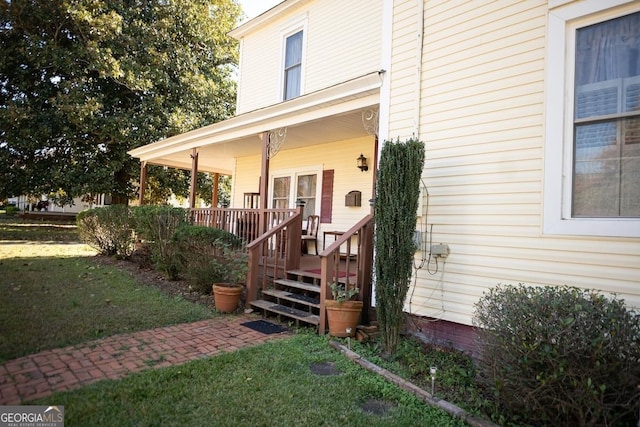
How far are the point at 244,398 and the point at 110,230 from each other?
9274mm

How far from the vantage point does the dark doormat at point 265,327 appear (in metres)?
5.02

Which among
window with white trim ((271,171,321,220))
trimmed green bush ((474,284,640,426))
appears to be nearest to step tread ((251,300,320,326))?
trimmed green bush ((474,284,640,426))

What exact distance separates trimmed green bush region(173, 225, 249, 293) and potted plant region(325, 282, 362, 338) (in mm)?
2222

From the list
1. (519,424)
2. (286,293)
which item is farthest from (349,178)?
(519,424)

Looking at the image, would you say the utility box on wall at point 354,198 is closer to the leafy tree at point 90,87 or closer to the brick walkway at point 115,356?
the brick walkway at point 115,356

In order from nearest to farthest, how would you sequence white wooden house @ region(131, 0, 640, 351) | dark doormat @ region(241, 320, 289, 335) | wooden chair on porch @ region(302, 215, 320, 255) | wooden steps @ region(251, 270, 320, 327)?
white wooden house @ region(131, 0, 640, 351) → dark doormat @ region(241, 320, 289, 335) → wooden steps @ region(251, 270, 320, 327) → wooden chair on porch @ region(302, 215, 320, 255)

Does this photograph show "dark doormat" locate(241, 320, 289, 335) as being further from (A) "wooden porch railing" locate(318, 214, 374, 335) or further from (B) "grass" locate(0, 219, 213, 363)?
(B) "grass" locate(0, 219, 213, 363)

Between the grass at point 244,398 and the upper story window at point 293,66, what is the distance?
743 centimetres

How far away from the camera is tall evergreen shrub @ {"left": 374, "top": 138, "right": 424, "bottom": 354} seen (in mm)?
4117

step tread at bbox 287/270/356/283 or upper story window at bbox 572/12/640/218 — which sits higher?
upper story window at bbox 572/12/640/218

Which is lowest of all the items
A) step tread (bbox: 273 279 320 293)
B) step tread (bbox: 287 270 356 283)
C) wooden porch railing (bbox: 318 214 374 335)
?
step tread (bbox: 273 279 320 293)

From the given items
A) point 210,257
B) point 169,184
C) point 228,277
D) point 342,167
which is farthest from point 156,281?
point 169,184

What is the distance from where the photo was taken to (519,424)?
2830 millimetres

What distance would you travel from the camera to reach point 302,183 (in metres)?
9.70
